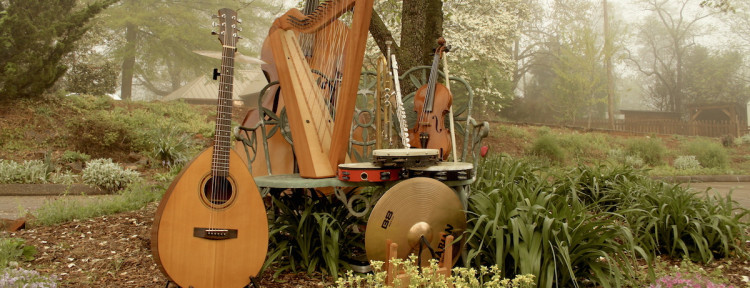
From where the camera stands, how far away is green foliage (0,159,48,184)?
22.0 ft

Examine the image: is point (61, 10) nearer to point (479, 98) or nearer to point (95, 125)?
point (95, 125)

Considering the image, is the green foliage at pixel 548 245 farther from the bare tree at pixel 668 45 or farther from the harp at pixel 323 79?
the bare tree at pixel 668 45

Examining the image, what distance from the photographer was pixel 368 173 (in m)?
2.48

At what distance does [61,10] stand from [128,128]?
3.40 meters

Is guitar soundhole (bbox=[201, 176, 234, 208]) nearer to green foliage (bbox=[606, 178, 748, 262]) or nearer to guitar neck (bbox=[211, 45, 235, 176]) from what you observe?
guitar neck (bbox=[211, 45, 235, 176])

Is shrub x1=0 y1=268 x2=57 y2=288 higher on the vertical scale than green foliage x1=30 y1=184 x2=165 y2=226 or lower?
lower

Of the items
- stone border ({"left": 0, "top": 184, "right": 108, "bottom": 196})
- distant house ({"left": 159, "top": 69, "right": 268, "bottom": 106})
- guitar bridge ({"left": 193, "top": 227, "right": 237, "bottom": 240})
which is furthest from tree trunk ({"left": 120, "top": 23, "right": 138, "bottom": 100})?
guitar bridge ({"left": 193, "top": 227, "right": 237, "bottom": 240})

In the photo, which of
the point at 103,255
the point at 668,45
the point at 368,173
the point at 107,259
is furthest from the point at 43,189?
the point at 668,45

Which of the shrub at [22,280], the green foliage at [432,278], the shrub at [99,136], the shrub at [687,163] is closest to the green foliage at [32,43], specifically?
the shrub at [99,136]

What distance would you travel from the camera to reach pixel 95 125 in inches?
335

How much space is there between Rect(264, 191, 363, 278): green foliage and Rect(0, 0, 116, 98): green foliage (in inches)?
334

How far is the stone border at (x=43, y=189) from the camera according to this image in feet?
21.4

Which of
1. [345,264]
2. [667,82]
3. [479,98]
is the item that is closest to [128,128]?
[345,264]

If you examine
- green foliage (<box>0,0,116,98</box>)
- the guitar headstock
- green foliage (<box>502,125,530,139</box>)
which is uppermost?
green foliage (<box>0,0,116,98</box>)
